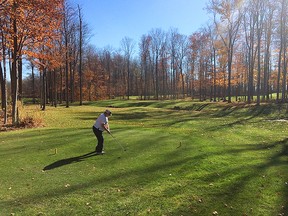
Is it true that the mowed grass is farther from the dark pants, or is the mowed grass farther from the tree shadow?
the dark pants

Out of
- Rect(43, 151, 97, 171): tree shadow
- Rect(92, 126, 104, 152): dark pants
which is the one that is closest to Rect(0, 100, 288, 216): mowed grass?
Rect(43, 151, 97, 171): tree shadow

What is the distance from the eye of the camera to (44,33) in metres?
18.4

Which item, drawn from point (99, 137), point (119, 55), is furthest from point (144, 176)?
point (119, 55)

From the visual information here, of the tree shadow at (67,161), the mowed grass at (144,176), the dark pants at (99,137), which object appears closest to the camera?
the mowed grass at (144,176)

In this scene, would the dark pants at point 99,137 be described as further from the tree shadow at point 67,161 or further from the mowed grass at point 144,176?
the mowed grass at point 144,176

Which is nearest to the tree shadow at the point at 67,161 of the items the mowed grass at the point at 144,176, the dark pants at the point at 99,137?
the mowed grass at the point at 144,176

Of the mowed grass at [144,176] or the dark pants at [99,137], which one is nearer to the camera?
the mowed grass at [144,176]

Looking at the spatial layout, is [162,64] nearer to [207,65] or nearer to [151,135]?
[207,65]

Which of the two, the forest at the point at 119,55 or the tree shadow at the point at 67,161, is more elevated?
the forest at the point at 119,55

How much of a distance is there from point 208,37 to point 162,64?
19.6m

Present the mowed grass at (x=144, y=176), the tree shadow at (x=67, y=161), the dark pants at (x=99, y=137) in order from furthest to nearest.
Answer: the dark pants at (x=99, y=137), the tree shadow at (x=67, y=161), the mowed grass at (x=144, y=176)

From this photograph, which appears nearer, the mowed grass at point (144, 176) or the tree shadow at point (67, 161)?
the mowed grass at point (144, 176)

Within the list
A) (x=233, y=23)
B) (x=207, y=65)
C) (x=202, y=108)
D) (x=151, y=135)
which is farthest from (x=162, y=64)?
(x=151, y=135)

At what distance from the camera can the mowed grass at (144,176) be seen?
6.23 meters
